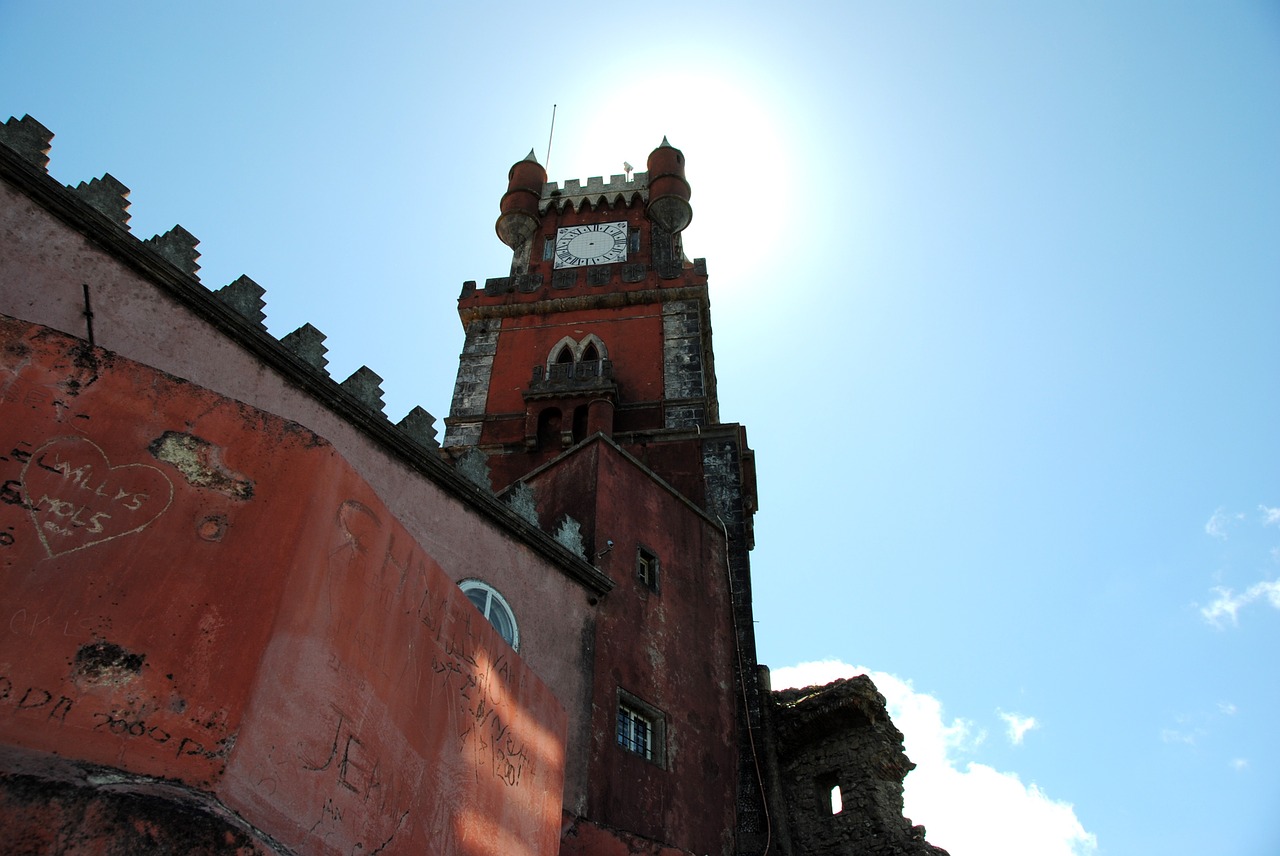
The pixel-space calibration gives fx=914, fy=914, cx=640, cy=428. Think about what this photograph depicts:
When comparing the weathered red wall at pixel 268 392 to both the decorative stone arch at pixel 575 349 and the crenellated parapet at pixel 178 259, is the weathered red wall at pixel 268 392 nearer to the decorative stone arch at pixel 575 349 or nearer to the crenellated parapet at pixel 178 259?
the crenellated parapet at pixel 178 259

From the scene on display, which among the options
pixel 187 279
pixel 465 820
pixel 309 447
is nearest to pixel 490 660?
pixel 465 820

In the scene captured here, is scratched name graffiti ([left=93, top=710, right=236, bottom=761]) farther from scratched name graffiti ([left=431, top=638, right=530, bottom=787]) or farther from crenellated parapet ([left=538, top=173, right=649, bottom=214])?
crenellated parapet ([left=538, top=173, right=649, bottom=214])

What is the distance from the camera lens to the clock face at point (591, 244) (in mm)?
25453

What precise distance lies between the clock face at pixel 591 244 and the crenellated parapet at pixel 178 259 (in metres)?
14.9

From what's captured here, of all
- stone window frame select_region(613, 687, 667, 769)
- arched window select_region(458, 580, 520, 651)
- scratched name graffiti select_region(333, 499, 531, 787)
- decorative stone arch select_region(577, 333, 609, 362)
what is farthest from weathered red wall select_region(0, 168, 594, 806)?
decorative stone arch select_region(577, 333, 609, 362)

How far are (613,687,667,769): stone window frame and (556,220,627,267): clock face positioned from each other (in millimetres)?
15429

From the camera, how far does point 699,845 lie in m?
11.6

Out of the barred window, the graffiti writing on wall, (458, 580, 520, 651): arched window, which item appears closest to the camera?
the graffiti writing on wall

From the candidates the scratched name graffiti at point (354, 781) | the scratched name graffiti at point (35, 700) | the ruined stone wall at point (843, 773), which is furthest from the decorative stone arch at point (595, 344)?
the scratched name graffiti at point (35, 700)

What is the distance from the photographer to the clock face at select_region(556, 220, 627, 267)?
83.5ft

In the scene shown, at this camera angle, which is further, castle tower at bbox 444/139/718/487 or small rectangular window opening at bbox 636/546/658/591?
castle tower at bbox 444/139/718/487

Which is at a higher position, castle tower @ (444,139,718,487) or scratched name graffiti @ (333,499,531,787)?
castle tower @ (444,139,718,487)

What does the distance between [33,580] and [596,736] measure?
7475 mm

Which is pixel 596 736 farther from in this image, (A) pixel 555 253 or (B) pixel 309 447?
(A) pixel 555 253
